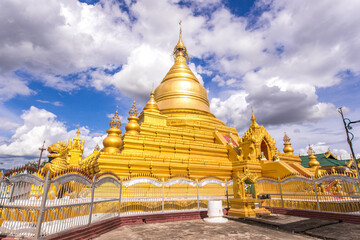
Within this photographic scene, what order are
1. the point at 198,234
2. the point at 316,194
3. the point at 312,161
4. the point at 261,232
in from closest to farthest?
the point at 198,234
the point at 261,232
the point at 316,194
the point at 312,161

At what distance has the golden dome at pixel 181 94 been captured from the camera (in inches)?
1036

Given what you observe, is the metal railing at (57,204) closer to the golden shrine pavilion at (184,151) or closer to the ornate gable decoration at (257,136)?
the golden shrine pavilion at (184,151)

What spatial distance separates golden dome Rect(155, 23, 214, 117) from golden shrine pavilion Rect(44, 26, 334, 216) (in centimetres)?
15

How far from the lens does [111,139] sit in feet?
55.3

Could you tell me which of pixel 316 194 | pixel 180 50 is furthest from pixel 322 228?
pixel 180 50

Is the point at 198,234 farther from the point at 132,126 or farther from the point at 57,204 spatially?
the point at 132,126

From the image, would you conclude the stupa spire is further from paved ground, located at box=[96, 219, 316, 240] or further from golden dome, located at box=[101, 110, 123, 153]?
paved ground, located at box=[96, 219, 316, 240]

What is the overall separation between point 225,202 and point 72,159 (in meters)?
17.4

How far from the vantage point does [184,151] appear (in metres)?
18.6

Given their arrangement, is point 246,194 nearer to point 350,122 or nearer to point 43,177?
point 350,122

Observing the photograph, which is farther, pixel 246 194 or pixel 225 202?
pixel 225 202

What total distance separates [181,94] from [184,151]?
11.0 meters

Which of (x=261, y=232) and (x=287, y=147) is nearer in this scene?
(x=261, y=232)

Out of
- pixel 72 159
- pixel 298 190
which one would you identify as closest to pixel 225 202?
pixel 298 190
